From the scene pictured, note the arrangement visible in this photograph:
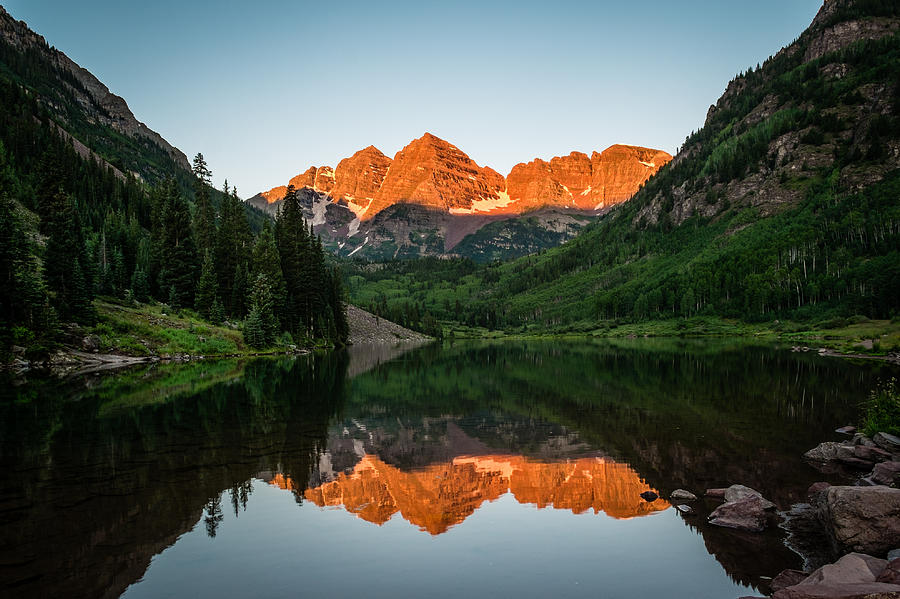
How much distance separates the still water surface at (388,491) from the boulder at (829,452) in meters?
1.04

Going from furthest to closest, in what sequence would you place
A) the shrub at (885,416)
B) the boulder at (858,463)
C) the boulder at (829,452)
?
the shrub at (885,416) < the boulder at (829,452) < the boulder at (858,463)

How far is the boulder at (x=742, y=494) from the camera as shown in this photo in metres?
17.0

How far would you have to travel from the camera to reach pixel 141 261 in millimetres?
100750

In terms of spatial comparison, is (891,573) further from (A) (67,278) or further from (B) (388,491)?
(A) (67,278)

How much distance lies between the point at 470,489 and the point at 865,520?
41.0ft

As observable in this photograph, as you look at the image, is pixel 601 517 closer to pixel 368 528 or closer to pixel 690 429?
pixel 368 528

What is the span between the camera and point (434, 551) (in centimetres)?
1475

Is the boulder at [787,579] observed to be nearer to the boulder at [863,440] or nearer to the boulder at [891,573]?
the boulder at [891,573]

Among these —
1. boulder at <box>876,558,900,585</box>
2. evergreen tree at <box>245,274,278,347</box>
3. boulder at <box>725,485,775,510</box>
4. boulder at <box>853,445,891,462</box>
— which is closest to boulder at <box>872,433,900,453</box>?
boulder at <box>853,445,891,462</box>

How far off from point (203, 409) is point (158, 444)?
1055 centimetres

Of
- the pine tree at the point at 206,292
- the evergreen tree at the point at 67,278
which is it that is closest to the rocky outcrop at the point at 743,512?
the evergreen tree at the point at 67,278

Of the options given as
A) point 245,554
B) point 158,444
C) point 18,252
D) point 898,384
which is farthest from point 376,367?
point 245,554

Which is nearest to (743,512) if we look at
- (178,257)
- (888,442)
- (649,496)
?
(649,496)

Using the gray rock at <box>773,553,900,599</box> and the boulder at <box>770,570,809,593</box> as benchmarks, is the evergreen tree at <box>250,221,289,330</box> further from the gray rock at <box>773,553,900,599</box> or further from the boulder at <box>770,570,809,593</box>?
the gray rock at <box>773,553,900,599</box>
